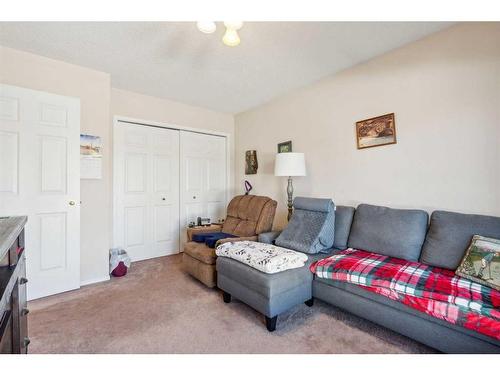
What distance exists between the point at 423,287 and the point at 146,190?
3.26m

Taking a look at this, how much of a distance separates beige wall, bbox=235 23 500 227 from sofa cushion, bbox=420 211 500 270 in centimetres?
21

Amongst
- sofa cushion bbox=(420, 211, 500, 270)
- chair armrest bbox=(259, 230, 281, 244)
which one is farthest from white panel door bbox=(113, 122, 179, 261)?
sofa cushion bbox=(420, 211, 500, 270)

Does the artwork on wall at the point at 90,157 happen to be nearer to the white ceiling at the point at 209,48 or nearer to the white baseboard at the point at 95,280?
the white ceiling at the point at 209,48

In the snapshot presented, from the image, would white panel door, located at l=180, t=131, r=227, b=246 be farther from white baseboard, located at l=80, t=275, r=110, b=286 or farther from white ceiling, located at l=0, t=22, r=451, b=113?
white baseboard, located at l=80, t=275, r=110, b=286

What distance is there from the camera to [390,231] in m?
2.01

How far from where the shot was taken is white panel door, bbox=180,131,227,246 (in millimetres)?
3779

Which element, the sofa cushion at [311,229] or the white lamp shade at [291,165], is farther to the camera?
the white lamp shade at [291,165]

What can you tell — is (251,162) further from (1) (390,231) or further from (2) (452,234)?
(2) (452,234)

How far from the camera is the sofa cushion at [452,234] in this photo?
1.65 meters

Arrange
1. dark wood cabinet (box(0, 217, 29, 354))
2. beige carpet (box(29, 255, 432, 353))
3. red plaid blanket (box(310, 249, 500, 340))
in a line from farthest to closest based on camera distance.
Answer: beige carpet (box(29, 255, 432, 353)) < red plaid blanket (box(310, 249, 500, 340)) < dark wood cabinet (box(0, 217, 29, 354))

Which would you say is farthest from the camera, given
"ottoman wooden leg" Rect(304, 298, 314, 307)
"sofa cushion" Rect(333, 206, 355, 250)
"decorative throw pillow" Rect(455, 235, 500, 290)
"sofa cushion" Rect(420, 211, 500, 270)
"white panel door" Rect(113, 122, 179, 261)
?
"white panel door" Rect(113, 122, 179, 261)

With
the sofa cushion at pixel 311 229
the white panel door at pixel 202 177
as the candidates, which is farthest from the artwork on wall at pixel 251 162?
the sofa cushion at pixel 311 229

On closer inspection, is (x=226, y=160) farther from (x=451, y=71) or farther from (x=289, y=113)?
(x=451, y=71)

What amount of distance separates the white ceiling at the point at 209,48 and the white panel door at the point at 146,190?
0.73 metres
